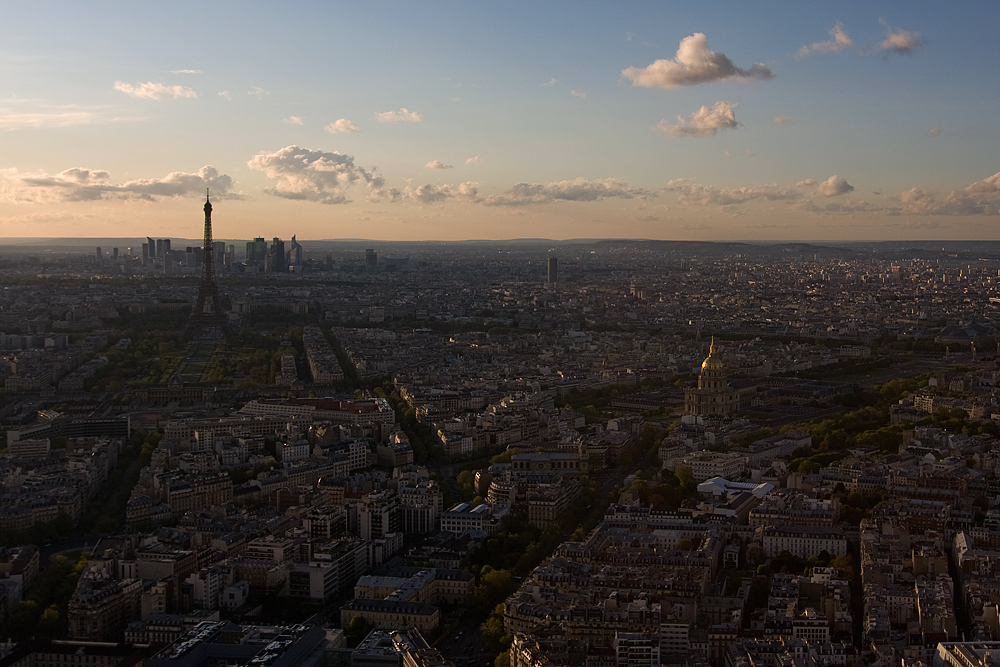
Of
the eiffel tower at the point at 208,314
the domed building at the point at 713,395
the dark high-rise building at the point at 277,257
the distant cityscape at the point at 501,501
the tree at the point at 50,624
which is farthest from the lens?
the dark high-rise building at the point at 277,257

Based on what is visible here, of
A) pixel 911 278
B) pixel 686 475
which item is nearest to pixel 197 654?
pixel 686 475

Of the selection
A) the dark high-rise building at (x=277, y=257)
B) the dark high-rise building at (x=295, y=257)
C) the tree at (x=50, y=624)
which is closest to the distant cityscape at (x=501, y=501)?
the tree at (x=50, y=624)

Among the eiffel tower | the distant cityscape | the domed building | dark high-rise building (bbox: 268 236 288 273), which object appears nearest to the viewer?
the distant cityscape

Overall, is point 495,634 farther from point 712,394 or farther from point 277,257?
point 277,257

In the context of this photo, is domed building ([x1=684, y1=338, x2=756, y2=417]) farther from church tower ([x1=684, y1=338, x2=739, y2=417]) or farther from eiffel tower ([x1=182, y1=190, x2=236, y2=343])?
eiffel tower ([x1=182, y1=190, x2=236, y2=343])

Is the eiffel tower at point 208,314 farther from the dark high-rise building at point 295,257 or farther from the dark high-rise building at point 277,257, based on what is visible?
the dark high-rise building at point 295,257

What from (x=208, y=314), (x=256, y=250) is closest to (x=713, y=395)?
(x=208, y=314)

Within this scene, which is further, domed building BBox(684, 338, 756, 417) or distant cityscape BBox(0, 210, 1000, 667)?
domed building BBox(684, 338, 756, 417)

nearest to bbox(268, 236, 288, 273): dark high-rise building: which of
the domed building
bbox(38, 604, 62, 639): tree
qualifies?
the domed building

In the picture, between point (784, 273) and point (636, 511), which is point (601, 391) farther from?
point (784, 273)
